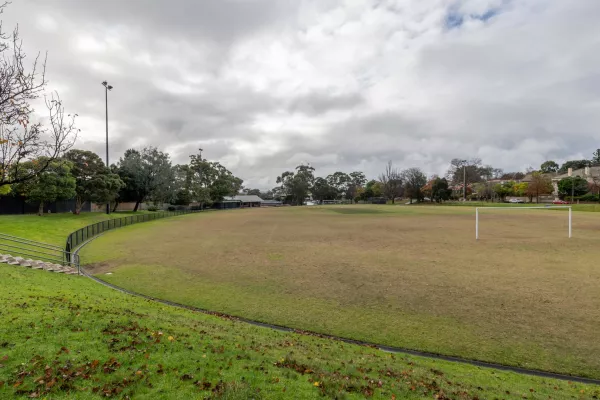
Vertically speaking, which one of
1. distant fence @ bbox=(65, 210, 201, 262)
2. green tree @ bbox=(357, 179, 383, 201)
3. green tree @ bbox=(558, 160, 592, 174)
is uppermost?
green tree @ bbox=(558, 160, 592, 174)

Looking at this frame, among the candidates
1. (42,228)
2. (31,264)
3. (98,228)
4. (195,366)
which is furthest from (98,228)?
(195,366)

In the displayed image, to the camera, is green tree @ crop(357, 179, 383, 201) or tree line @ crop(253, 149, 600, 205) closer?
tree line @ crop(253, 149, 600, 205)

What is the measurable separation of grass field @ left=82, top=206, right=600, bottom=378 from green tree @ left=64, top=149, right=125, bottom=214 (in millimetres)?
23841

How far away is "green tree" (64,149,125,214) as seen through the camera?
42.1m

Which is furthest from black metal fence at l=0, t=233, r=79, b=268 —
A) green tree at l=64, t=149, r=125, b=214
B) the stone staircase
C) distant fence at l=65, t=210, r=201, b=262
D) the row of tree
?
green tree at l=64, t=149, r=125, b=214

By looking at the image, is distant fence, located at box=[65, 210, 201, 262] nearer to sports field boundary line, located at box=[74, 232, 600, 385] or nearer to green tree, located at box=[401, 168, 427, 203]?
sports field boundary line, located at box=[74, 232, 600, 385]

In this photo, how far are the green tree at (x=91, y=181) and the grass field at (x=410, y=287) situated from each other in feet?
78.2

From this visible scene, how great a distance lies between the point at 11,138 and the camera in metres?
5.94

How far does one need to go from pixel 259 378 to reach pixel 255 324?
4.73 metres

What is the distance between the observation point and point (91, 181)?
42.1m

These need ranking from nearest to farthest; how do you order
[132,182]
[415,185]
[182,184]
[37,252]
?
[37,252]
[132,182]
[182,184]
[415,185]

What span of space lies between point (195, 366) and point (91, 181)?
46.3 metres

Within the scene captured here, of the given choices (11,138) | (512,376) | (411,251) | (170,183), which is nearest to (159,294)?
(11,138)

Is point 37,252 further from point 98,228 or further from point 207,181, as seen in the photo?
point 207,181
